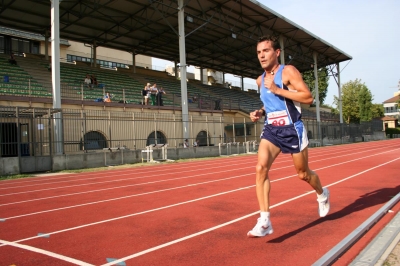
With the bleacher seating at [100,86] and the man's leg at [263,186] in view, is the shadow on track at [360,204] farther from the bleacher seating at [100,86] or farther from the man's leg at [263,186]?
the bleacher seating at [100,86]

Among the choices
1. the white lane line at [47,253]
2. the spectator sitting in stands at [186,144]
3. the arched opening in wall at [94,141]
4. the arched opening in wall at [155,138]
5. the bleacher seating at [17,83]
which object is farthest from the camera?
the spectator sitting in stands at [186,144]

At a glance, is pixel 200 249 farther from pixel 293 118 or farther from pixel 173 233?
pixel 293 118

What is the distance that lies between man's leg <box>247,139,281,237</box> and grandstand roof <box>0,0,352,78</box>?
19.8 metres

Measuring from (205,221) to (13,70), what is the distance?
21890mm

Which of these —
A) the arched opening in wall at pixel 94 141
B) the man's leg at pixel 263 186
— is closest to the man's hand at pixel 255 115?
the man's leg at pixel 263 186

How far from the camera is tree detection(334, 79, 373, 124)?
189 feet

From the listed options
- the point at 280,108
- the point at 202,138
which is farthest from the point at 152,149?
the point at 280,108

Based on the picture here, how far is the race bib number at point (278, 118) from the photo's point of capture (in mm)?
3607

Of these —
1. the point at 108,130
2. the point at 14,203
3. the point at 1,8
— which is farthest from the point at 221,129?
the point at 14,203

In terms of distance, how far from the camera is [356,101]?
58.9 meters

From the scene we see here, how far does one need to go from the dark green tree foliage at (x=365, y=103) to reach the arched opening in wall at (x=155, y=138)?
48.3m

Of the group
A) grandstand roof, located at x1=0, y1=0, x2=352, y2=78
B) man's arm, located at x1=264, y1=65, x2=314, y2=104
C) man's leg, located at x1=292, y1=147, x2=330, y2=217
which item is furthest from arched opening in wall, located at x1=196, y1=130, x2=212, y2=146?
man's arm, located at x1=264, y1=65, x2=314, y2=104

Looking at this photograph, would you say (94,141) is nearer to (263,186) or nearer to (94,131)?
(94,131)

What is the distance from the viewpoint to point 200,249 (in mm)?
3299
